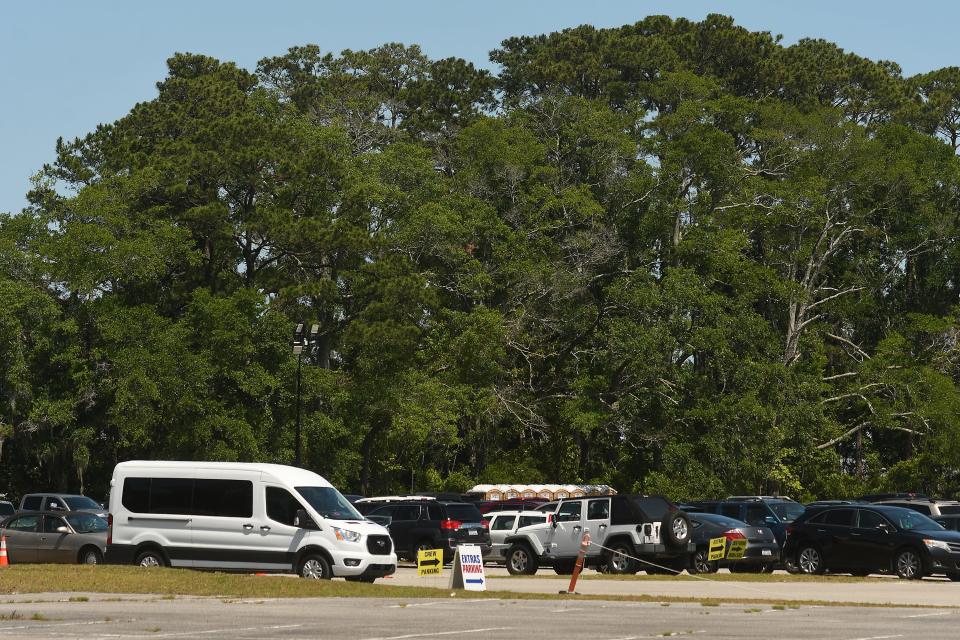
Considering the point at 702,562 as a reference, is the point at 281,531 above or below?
above

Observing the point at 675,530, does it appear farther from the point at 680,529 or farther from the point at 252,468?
the point at 252,468

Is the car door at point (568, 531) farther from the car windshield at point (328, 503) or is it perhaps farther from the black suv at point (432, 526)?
the car windshield at point (328, 503)

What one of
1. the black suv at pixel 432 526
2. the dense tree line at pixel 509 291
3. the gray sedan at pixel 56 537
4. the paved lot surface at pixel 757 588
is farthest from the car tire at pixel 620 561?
the dense tree line at pixel 509 291

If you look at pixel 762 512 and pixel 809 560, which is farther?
pixel 762 512

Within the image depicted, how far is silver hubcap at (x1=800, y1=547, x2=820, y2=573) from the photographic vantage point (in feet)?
103

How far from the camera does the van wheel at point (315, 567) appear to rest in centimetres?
2545

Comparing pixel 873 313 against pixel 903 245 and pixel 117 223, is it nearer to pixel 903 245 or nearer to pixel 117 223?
pixel 903 245

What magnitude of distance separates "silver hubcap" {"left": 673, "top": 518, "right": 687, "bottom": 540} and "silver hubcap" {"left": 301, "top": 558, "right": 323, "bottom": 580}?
8369 mm

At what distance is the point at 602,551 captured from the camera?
3088cm

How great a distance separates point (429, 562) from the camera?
2645cm

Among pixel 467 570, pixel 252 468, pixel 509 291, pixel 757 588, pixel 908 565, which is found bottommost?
pixel 757 588

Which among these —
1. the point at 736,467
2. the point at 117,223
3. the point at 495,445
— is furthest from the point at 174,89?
the point at 736,467

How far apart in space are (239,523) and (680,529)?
31.7 feet

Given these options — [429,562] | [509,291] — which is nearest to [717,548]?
[429,562]
